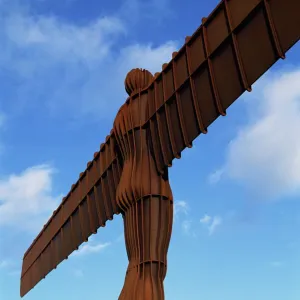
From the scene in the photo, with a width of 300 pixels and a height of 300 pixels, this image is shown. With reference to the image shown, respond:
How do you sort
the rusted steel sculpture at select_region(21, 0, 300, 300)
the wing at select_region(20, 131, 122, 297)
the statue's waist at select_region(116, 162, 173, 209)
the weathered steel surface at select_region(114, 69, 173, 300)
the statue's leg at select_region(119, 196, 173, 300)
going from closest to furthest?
the rusted steel sculpture at select_region(21, 0, 300, 300)
the statue's leg at select_region(119, 196, 173, 300)
the weathered steel surface at select_region(114, 69, 173, 300)
the statue's waist at select_region(116, 162, 173, 209)
the wing at select_region(20, 131, 122, 297)

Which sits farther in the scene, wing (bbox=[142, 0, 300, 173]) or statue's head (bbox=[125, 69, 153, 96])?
statue's head (bbox=[125, 69, 153, 96])

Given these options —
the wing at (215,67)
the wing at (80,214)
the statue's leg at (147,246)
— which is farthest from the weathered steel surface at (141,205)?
the wing at (80,214)

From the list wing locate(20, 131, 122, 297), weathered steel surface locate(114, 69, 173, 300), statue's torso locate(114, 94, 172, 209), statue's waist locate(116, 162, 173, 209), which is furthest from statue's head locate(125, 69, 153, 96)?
statue's waist locate(116, 162, 173, 209)

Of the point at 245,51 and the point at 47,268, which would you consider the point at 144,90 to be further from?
the point at 47,268

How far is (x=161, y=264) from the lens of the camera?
40.7 ft

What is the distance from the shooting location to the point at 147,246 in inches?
485

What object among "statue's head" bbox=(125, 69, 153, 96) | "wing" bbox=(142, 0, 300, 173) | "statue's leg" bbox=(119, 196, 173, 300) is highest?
"statue's head" bbox=(125, 69, 153, 96)

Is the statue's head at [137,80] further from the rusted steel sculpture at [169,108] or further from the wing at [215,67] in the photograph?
the wing at [215,67]

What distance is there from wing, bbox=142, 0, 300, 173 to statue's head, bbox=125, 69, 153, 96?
0.39m

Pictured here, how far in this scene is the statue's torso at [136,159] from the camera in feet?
42.2

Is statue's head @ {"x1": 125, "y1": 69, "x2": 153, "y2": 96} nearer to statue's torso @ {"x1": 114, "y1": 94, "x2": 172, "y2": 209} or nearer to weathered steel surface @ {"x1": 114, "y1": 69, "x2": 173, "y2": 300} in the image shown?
weathered steel surface @ {"x1": 114, "y1": 69, "x2": 173, "y2": 300}

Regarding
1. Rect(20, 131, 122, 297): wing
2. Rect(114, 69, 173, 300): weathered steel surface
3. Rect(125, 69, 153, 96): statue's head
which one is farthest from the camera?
Rect(20, 131, 122, 297): wing

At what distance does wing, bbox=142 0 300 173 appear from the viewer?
10008 millimetres

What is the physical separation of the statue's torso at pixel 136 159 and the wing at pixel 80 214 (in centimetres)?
136
